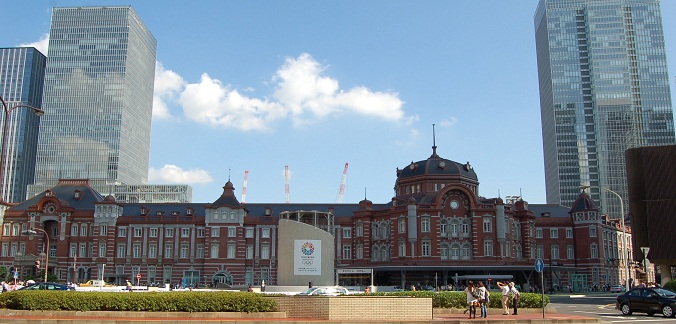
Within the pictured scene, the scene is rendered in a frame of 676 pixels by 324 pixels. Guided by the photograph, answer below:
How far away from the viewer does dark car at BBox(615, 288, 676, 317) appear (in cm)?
3428

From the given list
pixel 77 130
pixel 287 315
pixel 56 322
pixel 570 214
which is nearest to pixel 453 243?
pixel 570 214

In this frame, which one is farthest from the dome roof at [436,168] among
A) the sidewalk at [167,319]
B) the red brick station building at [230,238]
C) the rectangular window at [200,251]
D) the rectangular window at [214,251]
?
the sidewalk at [167,319]

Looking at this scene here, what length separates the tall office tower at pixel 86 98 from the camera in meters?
164

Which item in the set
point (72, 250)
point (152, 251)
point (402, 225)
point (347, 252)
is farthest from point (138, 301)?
point (72, 250)

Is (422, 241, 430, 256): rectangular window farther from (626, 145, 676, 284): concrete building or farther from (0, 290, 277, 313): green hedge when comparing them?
(0, 290, 277, 313): green hedge

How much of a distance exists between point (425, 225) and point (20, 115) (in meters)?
150

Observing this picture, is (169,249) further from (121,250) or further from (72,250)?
(72,250)

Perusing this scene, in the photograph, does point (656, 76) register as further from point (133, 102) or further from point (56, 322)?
point (56, 322)

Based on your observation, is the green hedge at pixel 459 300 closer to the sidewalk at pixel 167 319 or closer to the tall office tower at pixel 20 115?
the sidewalk at pixel 167 319

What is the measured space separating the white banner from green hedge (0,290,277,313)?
18.9m

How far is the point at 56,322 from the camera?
1077 inches

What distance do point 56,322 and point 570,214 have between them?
83.1 m

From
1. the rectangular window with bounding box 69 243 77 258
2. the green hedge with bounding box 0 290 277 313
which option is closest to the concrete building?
the green hedge with bounding box 0 290 277 313

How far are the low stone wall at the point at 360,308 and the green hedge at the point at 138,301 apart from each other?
151cm
